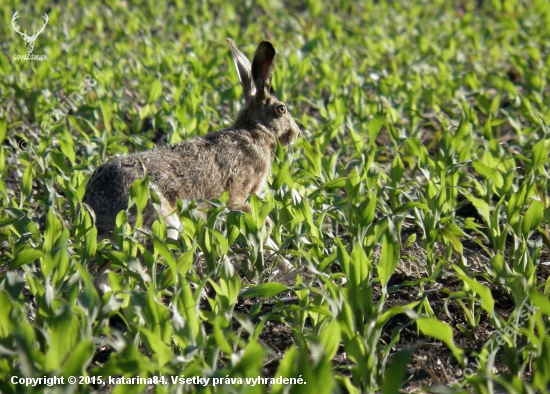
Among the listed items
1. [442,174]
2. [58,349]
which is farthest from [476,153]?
[58,349]

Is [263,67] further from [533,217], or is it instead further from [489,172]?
[533,217]

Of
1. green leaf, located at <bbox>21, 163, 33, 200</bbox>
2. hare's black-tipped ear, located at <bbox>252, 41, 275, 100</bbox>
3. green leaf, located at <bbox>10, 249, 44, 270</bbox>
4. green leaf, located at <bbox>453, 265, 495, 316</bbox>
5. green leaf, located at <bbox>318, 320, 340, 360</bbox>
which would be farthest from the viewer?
hare's black-tipped ear, located at <bbox>252, 41, 275, 100</bbox>

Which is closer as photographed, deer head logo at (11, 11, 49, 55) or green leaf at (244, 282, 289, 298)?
green leaf at (244, 282, 289, 298)

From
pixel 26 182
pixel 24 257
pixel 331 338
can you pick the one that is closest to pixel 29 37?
pixel 26 182

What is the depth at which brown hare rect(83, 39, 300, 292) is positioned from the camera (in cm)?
456

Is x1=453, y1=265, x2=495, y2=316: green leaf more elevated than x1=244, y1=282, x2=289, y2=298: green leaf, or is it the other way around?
x1=453, y1=265, x2=495, y2=316: green leaf

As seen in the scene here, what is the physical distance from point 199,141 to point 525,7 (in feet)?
28.9

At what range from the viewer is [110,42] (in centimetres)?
961

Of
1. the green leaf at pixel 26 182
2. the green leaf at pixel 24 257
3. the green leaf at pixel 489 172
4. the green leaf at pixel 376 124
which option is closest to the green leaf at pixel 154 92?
the green leaf at pixel 26 182

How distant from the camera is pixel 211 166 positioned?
5.04 m

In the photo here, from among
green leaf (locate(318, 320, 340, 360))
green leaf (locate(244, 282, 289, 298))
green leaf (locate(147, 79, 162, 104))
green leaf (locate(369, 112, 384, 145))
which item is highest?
green leaf (locate(147, 79, 162, 104))

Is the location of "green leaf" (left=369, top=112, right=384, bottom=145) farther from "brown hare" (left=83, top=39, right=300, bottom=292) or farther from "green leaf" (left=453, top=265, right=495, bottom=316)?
"green leaf" (left=453, top=265, right=495, bottom=316)

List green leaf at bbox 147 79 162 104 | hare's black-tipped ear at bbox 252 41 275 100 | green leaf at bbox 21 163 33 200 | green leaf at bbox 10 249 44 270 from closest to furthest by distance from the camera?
green leaf at bbox 10 249 44 270
green leaf at bbox 21 163 33 200
hare's black-tipped ear at bbox 252 41 275 100
green leaf at bbox 147 79 162 104

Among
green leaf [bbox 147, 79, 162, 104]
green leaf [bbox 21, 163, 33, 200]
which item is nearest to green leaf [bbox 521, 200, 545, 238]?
green leaf [bbox 21, 163, 33, 200]
